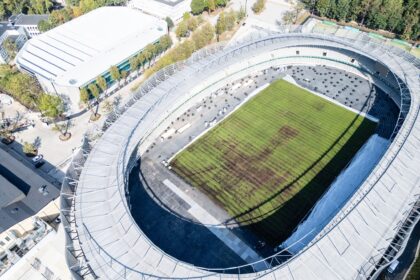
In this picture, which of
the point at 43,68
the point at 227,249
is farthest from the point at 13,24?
the point at 227,249

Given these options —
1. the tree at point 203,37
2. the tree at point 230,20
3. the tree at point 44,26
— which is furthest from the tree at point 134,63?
the tree at point 44,26

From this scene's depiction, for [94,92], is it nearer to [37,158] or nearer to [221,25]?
[37,158]

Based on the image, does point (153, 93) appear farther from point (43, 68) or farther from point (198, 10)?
point (198, 10)

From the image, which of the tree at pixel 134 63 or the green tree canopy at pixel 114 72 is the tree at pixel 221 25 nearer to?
the tree at pixel 134 63

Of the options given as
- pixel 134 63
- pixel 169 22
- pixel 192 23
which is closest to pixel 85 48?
pixel 134 63

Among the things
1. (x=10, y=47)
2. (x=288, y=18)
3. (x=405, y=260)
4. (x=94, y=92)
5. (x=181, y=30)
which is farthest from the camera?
(x=288, y=18)
